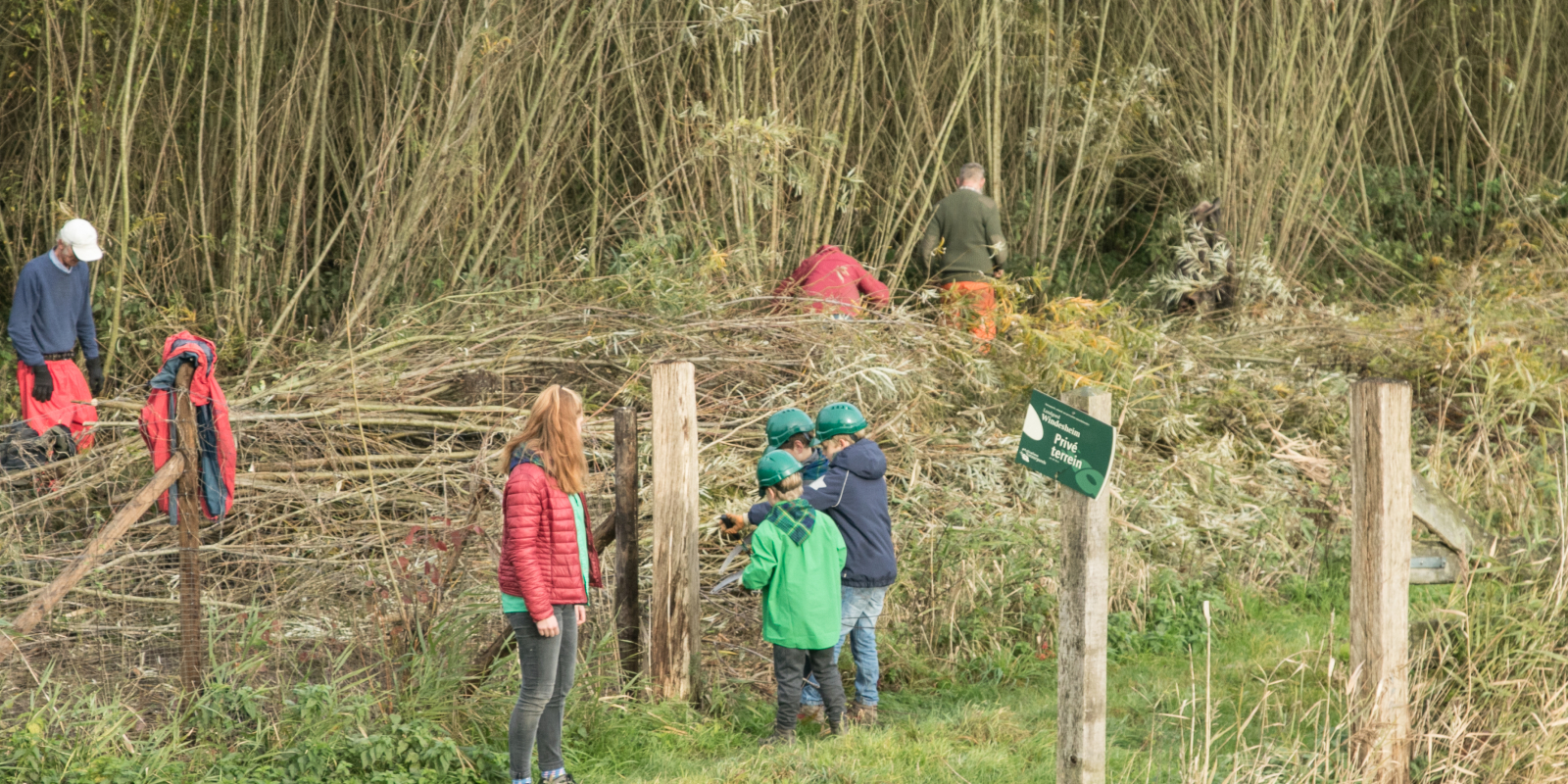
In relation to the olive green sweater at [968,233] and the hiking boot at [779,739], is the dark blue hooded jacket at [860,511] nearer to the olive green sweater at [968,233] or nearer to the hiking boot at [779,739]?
the hiking boot at [779,739]

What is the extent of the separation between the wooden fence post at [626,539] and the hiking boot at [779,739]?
52 cm

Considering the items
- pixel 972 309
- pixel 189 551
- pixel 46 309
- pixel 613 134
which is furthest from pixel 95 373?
pixel 972 309

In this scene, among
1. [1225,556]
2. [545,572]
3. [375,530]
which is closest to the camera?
[545,572]

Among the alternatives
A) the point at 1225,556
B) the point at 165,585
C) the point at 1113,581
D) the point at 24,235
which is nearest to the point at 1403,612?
the point at 1113,581

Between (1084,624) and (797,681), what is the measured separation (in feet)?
4.04

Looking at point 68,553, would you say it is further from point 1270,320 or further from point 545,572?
point 1270,320

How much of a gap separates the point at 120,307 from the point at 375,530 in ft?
11.8

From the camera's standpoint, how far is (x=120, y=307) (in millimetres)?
7875

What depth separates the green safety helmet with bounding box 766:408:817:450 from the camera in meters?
4.33

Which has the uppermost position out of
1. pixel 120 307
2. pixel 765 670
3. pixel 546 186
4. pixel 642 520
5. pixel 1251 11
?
pixel 1251 11

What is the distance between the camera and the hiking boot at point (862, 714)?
14.5 ft

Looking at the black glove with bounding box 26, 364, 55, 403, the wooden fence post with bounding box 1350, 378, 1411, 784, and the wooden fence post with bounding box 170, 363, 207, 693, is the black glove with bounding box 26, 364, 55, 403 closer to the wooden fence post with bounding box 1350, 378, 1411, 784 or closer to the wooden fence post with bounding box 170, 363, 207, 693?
the wooden fence post with bounding box 170, 363, 207, 693

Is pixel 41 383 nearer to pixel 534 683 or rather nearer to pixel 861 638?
pixel 534 683

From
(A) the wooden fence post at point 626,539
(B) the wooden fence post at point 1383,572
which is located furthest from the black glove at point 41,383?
(B) the wooden fence post at point 1383,572
